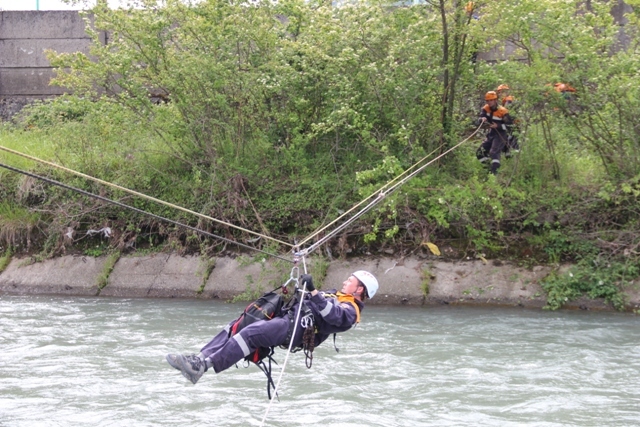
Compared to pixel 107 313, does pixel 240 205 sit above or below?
above

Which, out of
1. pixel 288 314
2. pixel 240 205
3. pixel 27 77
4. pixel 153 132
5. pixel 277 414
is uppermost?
pixel 27 77

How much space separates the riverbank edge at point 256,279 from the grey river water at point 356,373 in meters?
0.37

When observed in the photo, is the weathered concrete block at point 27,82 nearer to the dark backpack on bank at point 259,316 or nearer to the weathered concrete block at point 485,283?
the weathered concrete block at point 485,283

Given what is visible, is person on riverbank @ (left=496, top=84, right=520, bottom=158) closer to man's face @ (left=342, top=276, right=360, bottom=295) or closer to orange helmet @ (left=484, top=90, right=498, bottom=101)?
orange helmet @ (left=484, top=90, right=498, bottom=101)

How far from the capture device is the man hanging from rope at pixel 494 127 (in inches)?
531

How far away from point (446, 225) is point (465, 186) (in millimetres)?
839

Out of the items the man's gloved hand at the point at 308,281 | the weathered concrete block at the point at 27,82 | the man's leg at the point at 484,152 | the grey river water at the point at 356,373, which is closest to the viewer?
the man's gloved hand at the point at 308,281

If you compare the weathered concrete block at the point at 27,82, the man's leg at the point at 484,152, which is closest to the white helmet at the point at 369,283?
the man's leg at the point at 484,152

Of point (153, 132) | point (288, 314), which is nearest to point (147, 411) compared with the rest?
point (288, 314)

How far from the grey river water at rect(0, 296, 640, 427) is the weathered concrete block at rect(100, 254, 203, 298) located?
1016 mm

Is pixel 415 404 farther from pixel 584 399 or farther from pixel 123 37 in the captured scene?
pixel 123 37

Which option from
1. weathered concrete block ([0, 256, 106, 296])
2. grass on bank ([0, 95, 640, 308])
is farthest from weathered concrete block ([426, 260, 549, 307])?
weathered concrete block ([0, 256, 106, 296])

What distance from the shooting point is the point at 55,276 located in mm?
13891

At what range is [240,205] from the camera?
567 inches
